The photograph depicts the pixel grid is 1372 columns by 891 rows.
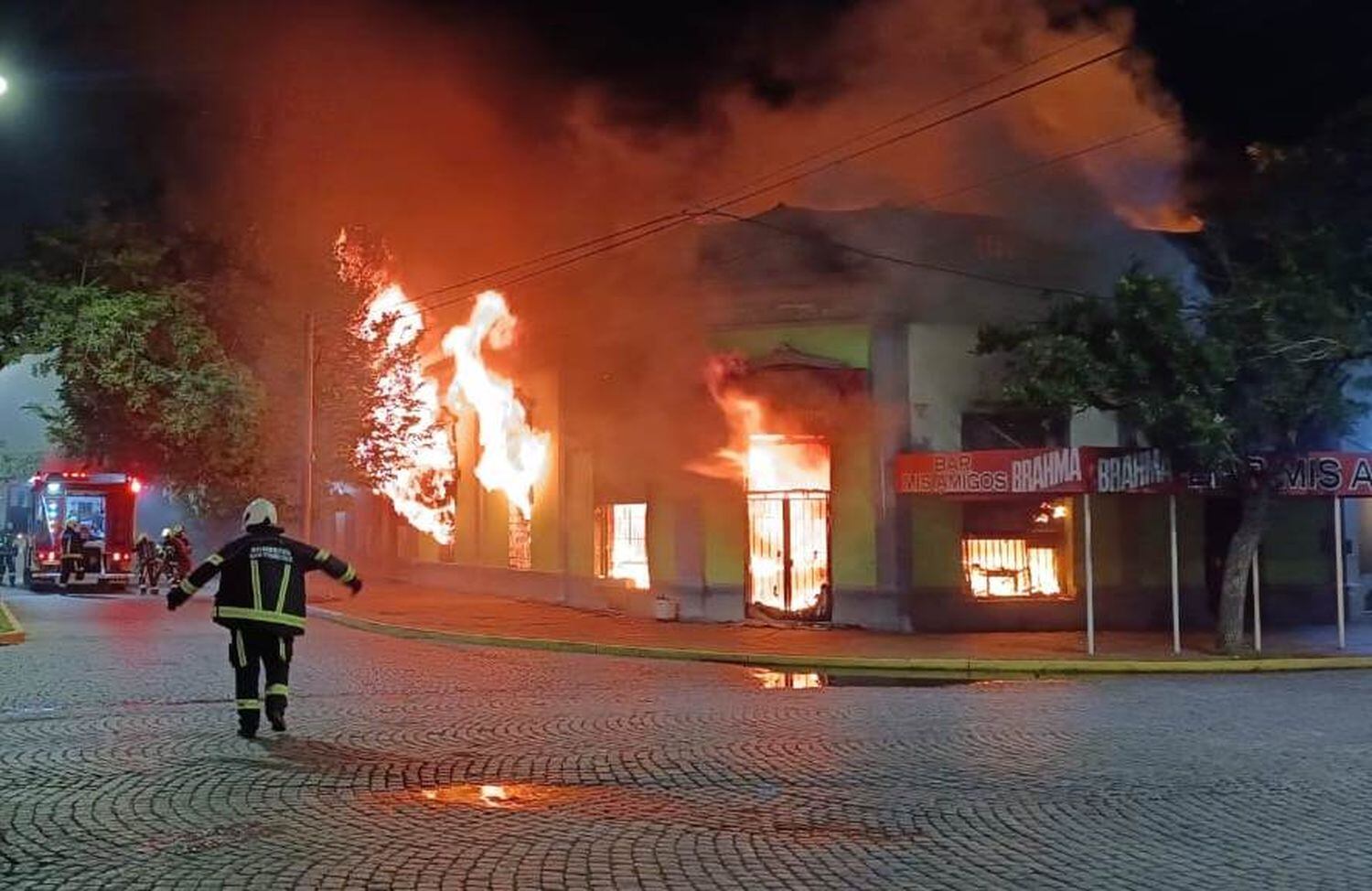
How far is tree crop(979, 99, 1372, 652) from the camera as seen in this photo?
45.9ft

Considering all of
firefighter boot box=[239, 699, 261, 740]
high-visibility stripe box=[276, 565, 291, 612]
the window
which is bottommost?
firefighter boot box=[239, 699, 261, 740]

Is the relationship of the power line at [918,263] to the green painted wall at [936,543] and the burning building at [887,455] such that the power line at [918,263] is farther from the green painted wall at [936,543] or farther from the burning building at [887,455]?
the green painted wall at [936,543]

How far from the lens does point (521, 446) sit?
22203 millimetres

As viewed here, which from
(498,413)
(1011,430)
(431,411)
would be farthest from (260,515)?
(431,411)

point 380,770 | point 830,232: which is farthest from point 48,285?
point 380,770

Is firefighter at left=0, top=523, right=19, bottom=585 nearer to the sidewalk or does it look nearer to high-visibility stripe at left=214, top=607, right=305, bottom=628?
the sidewalk

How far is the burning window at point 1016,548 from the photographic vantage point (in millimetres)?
17531

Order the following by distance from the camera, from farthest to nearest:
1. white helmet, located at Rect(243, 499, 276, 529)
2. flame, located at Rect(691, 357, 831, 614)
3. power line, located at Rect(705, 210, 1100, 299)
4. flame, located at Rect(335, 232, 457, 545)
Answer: flame, located at Rect(335, 232, 457, 545) < power line, located at Rect(705, 210, 1100, 299) < flame, located at Rect(691, 357, 831, 614) < white helmet, located at Rect(243, 499, 276, 529)

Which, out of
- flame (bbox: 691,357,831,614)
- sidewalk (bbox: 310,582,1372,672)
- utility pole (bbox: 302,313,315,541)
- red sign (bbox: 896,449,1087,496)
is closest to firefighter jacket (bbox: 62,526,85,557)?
utility pole (bbox: 302,313,315,541)

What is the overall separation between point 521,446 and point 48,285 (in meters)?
8.02

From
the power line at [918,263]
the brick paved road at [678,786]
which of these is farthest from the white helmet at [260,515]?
the power line at [918,263]

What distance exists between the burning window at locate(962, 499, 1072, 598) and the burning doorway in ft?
6.79

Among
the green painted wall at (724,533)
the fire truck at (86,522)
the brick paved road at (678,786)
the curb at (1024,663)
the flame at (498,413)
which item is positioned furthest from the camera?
the fire truck at (86,522)

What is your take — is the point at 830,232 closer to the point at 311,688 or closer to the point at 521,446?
the point at 521,446
